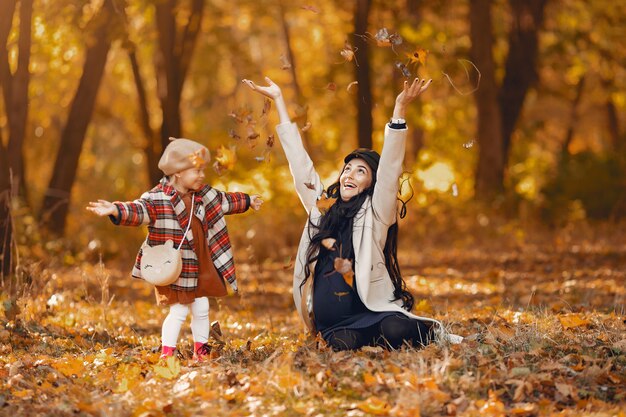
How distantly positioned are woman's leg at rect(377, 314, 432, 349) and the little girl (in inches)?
39.7

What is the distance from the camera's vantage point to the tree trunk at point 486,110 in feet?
56.1

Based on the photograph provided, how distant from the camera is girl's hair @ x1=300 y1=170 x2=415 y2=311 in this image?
20.6ft

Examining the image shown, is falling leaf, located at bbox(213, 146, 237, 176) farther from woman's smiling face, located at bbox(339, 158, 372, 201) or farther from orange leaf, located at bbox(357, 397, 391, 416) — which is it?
orange leaf, located at bbox(357, 397, 391, 416)

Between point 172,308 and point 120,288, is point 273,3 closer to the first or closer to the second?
point 120,288

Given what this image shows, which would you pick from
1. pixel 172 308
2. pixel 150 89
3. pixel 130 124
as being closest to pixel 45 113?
pixel 130 124

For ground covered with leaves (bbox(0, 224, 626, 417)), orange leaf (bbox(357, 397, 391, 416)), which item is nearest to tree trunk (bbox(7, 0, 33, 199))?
ground covered with leaves (bbox(0, 224, 626, 417))

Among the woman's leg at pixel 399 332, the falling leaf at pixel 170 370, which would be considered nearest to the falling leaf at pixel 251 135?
the woman's leg at pixel 399 332

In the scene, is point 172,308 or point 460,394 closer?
point 460,394

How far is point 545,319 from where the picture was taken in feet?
22.8

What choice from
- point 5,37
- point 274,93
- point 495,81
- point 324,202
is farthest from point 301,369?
point 495,81

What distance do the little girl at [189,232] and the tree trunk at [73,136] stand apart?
7.03m

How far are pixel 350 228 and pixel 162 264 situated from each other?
1.22 m

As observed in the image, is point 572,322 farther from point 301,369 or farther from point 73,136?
point 73,136

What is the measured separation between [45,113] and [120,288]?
353 inches
